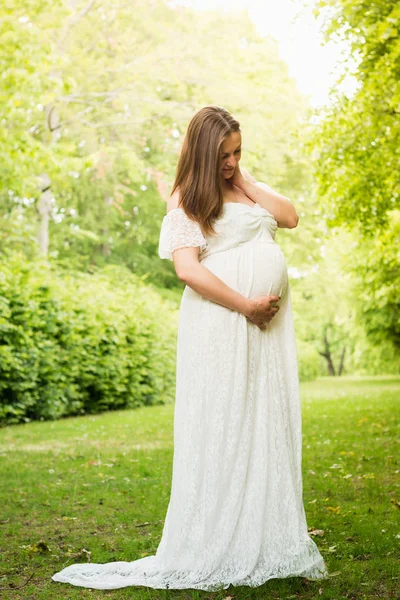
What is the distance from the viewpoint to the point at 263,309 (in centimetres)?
382

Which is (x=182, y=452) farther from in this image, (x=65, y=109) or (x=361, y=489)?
(x=65, y=109)

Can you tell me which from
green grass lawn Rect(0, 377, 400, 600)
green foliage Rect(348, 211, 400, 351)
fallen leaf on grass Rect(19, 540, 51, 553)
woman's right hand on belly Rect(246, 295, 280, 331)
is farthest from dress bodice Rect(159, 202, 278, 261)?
green foliage Rect(348, 211, 400, 351)

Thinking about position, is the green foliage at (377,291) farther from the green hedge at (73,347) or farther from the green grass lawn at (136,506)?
the green grass lawn at (136,506)

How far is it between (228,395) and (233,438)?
22cm

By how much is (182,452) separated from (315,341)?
51066 mm

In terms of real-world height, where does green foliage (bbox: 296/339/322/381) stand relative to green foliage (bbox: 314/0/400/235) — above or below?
below

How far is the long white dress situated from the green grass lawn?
14cm

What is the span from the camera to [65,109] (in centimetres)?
2284

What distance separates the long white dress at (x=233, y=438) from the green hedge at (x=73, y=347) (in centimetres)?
792

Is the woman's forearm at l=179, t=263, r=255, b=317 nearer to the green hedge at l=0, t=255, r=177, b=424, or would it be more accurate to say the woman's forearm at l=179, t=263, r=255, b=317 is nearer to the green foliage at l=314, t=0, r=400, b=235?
the green foliage at l=314, t=0, r=400, b=235

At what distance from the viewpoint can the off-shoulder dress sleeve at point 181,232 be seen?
12.5 ft

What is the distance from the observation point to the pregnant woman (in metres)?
3.77

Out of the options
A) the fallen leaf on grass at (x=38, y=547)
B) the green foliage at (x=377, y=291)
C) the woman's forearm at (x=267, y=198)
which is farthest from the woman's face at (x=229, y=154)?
the green foliage at (x=377, y=291)

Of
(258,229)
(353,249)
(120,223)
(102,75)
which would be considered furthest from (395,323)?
(258,229)
